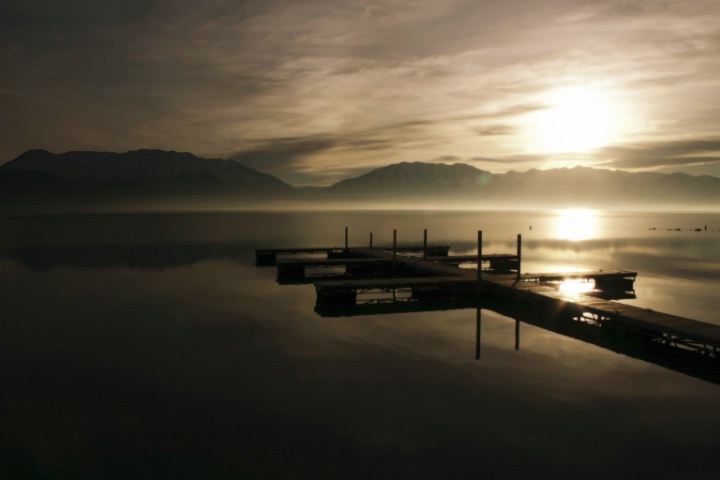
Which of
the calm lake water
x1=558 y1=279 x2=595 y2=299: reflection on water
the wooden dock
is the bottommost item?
the calm lake water

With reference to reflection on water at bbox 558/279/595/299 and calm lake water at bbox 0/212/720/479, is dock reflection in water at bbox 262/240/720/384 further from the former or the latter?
calm lake water at bbox 0/212/720/479

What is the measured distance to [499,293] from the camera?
→ 28.5 meters

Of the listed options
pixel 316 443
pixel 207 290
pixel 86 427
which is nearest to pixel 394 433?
pixel 316 443

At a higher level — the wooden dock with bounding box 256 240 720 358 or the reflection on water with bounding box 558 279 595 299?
the wooden dock with bounding box 256 240 720 358

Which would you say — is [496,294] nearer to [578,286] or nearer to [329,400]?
[578,286]

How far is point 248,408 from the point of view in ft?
44.0

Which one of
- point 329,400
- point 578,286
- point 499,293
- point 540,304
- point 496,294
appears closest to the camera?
point 329,400

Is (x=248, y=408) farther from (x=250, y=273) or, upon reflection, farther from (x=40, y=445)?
(x=250, y=273)

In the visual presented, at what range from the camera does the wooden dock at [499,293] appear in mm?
18516

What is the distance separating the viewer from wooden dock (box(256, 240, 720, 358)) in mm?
18516

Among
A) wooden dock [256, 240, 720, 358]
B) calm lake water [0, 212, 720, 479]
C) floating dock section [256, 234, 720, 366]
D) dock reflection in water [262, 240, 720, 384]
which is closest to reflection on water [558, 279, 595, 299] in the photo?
dock reflection in water [262, 240, 720, 384]

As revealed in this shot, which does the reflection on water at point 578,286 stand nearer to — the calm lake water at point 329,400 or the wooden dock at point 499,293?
the wooden dock at point 499,293

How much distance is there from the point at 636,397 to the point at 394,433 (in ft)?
23.3

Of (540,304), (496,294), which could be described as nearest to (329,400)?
(540,304)
